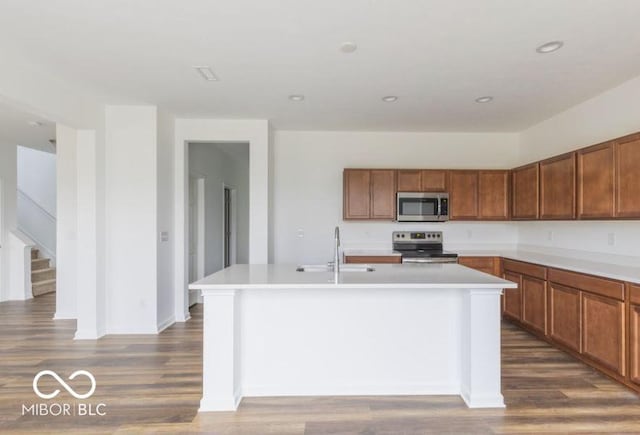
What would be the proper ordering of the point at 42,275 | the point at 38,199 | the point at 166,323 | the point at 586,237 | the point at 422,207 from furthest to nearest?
the point at 38,199, the point at 42,275, the point at 422,207, the point at 166,323, the point at 586,237

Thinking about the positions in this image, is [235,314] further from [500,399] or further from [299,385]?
[500,399]

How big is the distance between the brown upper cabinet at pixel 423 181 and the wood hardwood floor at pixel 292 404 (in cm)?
222

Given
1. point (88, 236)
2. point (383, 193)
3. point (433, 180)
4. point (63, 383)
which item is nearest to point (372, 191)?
point (383, 193)

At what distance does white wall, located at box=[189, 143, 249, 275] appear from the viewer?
5449 mm

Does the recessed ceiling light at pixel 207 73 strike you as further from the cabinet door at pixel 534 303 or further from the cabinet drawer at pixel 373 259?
the cabinet door at pixel 534 303

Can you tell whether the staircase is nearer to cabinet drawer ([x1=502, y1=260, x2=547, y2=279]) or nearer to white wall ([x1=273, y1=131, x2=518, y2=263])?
white wall ([x1=273, y1=131, x2=518, y2=263])

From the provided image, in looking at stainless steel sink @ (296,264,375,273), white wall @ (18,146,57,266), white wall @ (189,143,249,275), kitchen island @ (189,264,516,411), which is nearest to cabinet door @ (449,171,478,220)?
stainless steel sink @ (296,264,375,273)

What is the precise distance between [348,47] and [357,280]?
166 cm

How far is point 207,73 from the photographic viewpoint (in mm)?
2996

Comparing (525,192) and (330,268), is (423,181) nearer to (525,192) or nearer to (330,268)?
(525,192)

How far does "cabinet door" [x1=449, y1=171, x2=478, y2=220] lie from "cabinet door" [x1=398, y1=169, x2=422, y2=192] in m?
0.45

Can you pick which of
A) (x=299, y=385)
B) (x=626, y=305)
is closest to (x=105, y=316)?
(x=299, y=385)

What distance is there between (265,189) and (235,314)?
85.7 inches

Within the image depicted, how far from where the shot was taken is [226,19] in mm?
2191
